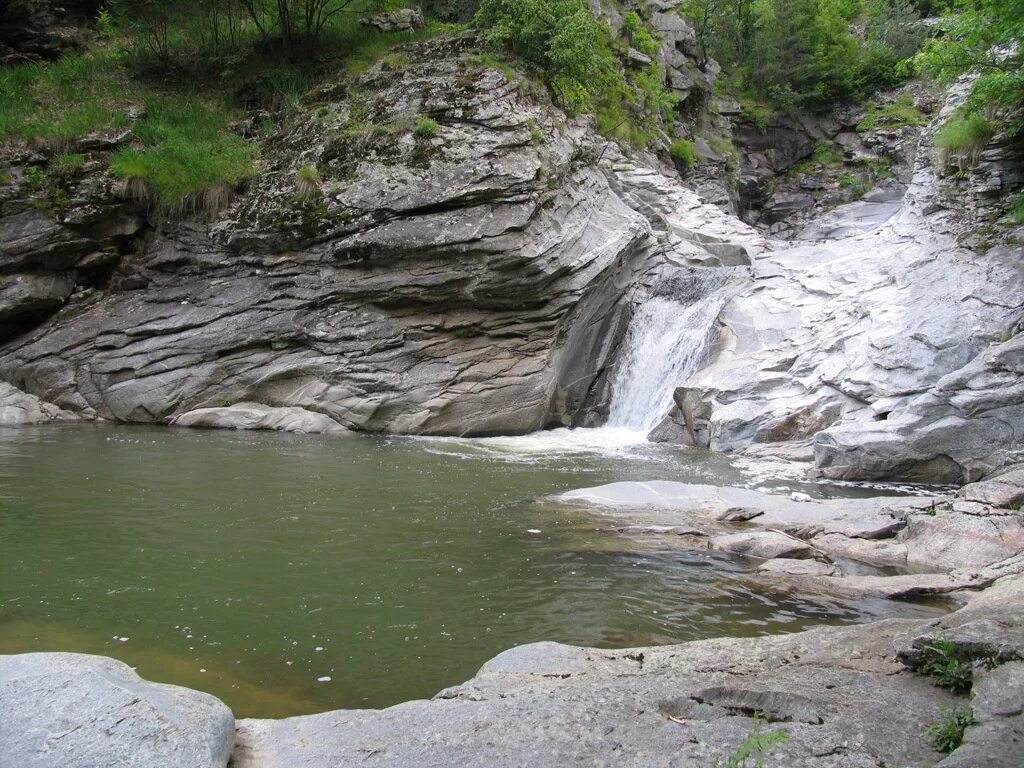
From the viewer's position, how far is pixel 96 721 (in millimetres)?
2895

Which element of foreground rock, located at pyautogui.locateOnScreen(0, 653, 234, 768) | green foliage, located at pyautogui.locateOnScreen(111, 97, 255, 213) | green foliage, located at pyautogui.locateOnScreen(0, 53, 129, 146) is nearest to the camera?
foreground rock, located at pyautogui.locateOnScreen(0, 653, 234, 768)

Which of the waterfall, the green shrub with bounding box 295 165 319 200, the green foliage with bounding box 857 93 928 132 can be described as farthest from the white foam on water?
the green foliage with bounding box 857 93 928 132

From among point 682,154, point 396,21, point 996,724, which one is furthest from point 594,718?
point 682,154

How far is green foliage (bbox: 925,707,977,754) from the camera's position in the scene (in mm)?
2871

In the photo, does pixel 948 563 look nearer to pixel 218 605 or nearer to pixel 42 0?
pixel 218 605

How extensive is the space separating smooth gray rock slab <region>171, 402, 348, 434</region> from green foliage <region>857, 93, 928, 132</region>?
101 feet

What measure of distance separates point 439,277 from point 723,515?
392 inches

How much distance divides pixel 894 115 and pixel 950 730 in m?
38.4

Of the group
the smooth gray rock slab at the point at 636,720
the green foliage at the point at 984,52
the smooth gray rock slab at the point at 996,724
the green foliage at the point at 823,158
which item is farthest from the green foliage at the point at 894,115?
the smooth gray rock slab at the point at 996,724

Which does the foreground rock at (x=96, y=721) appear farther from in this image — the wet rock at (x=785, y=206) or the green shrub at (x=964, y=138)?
the wet rock at (x=785, y=206)

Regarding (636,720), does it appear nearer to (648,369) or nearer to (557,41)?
(648,369)

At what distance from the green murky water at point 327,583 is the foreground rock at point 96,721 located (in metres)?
1.11

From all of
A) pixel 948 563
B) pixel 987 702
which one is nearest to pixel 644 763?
pixel 987 702

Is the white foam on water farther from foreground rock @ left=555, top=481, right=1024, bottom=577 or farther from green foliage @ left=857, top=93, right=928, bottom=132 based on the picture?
green foliage @ left=857, top=93, right=928, bottom=132
